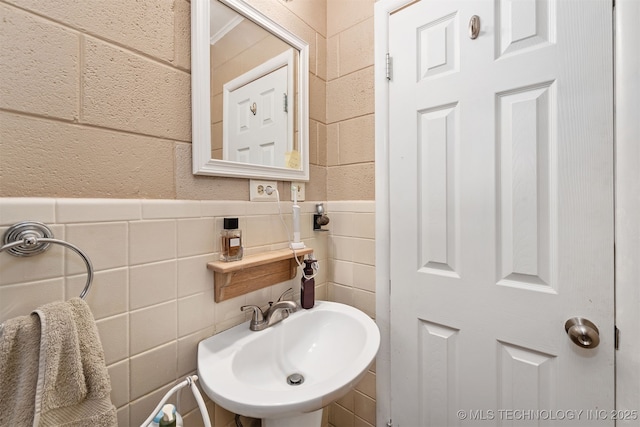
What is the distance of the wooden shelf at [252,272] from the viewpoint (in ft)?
2.72

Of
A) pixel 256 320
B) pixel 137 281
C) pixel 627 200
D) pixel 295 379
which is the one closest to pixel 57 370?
pixel 137 281

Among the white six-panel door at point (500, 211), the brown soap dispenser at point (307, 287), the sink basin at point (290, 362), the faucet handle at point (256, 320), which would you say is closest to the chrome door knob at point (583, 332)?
the white six-panel door at point (500, 211)

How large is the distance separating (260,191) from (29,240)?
60cm

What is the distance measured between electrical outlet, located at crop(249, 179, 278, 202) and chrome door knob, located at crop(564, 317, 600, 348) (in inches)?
39.7

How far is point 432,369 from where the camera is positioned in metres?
0.99

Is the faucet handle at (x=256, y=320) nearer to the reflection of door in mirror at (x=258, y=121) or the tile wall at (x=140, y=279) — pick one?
the tile wall at (x=140, y=279)

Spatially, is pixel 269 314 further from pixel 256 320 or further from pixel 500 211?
pixel 500 211

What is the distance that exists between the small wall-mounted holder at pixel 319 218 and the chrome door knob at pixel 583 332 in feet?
2.86

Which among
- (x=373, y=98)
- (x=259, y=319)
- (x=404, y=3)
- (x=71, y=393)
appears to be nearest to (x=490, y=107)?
(x=373, y=98)

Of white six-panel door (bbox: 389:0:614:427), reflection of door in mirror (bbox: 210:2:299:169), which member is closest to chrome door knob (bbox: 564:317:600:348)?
white six-panel door (bbox: 389:0:614:427)

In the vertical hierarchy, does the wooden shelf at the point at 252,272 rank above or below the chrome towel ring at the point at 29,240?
below

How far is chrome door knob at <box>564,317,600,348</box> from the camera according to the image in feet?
2.27

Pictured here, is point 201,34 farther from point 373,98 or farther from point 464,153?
point 464,153

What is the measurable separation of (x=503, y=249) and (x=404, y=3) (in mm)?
991
